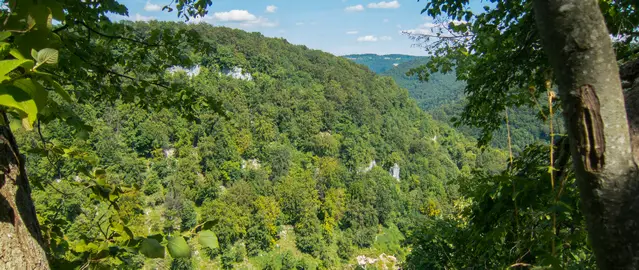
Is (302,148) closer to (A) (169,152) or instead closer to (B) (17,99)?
(A) (169,152)

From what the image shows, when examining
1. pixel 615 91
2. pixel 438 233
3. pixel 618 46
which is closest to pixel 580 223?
pixel 615 91

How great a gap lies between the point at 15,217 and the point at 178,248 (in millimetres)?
377

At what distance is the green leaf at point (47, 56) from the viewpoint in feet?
1.98

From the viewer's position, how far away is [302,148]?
71500mm

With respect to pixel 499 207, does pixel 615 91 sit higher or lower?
higher

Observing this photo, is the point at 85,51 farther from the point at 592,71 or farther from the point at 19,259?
the point at 592,71

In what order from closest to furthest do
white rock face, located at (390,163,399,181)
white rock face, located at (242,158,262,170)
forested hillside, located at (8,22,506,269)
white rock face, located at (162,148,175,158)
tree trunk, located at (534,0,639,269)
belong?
tree trunk, located at (534,0,639,269) < forested hillside, located at (8,22,506,269) < white rock face, located at (162,148,175,158) < white rock face, located at (242,158,262,170) < white rock face, located at (390,163,399,181)

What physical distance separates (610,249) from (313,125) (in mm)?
72657

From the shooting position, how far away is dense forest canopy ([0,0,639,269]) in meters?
0.78

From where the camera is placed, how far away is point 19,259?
0.78 meters

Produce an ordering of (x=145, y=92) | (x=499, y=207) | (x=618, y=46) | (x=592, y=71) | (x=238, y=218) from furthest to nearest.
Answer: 1. (x=238, y=218)
2. (x=145, y=92)
3. (x=618, y=46)
4. (x=499, y=207)
5. (x=592, y=71)

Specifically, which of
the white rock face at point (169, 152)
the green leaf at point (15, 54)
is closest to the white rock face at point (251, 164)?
the white rock face at point (169, 152)

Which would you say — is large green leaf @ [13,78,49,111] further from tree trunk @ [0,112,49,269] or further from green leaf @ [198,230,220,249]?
green leaf @ [198,230,220,249]

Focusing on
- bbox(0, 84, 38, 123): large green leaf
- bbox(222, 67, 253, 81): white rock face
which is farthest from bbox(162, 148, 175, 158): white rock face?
bbox(0, 84, 38, 123): large green leaf
